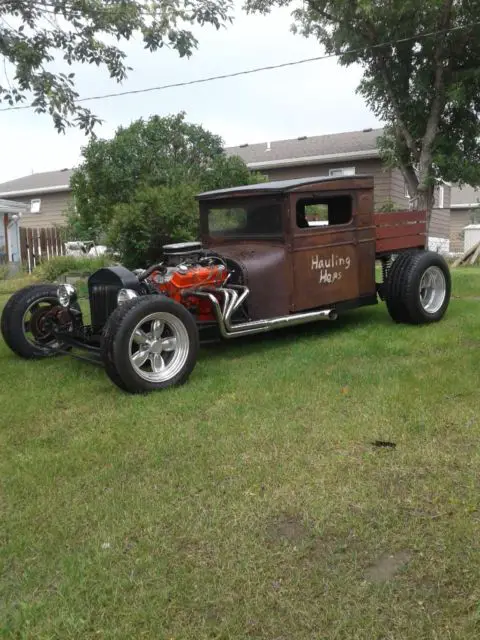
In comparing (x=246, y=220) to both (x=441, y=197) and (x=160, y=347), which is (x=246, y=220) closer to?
(x=160, y=347)

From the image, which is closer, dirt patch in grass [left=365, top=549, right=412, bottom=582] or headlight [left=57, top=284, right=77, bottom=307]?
dirt patch in grass [left=365, top=549, right=412, bottom=582]

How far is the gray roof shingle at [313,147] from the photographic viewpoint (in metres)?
21.0

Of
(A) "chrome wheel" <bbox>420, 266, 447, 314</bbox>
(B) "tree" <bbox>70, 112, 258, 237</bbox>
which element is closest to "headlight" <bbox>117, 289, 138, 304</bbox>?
(A) "chrome wheel" <bbox>420, 266, 447, 314</bbox>

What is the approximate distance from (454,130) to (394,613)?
652 inches

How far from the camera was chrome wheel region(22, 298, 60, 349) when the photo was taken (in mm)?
6059

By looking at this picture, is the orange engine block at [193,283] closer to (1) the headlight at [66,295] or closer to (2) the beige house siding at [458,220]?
(1) the headlight at [66,295]

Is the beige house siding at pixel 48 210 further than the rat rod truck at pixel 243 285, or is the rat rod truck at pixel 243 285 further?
the beige house siding at pixel 48 210

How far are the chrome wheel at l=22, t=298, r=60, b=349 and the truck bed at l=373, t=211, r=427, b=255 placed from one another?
3530 mm

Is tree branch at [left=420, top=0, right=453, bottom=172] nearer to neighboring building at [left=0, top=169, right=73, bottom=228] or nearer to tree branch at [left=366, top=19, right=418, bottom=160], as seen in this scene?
tree branch at [left=366, top=19, right=418, bottom=160]

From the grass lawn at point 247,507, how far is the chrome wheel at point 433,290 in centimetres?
202

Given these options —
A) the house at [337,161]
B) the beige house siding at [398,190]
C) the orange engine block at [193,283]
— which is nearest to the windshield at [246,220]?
the orange engine block at [193,283]

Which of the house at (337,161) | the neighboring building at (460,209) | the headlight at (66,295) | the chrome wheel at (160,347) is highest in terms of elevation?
the house at (337,161)

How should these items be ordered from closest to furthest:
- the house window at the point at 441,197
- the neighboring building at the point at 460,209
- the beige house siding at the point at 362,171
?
the beige house siding at the point at 362,171 < the house window at the point at 441,197 < the neighboring building at the point at 460,209

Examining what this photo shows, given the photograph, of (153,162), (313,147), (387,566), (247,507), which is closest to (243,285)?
(247,507)
